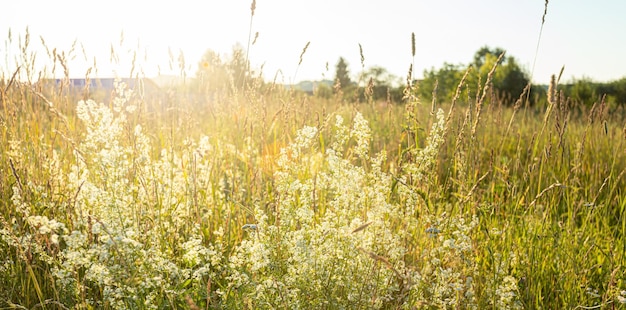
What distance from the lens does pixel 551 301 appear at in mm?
2490

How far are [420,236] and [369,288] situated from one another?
80 centimetres

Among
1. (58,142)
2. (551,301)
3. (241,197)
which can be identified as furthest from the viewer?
(58,142)

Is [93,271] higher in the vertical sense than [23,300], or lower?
higher

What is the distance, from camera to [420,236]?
2537mm

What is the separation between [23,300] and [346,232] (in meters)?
1.43

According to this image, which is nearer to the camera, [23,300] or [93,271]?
[93,271]

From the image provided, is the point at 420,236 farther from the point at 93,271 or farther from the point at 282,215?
the point at 93,271

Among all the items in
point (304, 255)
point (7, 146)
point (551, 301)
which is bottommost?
point (551, 301)

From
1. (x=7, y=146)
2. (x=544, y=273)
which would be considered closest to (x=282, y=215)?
(x=544, y=273)

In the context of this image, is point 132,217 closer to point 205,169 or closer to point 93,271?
point 93,271

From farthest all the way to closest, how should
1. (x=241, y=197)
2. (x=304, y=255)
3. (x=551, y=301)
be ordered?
1. (x=241, y=197)
2. (x=551, y=301)
3. (x=304, y=255)

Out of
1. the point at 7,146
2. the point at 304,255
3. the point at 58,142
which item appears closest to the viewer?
the point at 304,255

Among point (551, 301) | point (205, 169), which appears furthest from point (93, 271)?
point (551, 301)

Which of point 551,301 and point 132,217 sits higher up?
point 132,217
